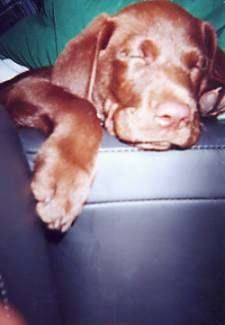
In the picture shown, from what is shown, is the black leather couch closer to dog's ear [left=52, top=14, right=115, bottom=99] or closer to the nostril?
the nostril

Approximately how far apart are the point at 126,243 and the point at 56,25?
125cm

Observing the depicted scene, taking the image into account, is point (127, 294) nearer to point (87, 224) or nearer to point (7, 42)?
point (87, 224)

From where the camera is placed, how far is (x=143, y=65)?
1947 millimetres

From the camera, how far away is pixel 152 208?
1542 mm

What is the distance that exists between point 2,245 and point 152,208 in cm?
44

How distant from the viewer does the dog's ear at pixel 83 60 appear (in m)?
1.85

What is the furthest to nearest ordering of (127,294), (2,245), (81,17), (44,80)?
(81,17), (44,80), (127,294), (2,245)

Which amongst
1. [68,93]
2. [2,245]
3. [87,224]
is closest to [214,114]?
[68,93]

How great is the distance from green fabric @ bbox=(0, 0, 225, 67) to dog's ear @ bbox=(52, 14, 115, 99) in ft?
0.77

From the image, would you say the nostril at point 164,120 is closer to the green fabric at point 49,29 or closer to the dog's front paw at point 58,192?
the dog's front paw at point 58,192

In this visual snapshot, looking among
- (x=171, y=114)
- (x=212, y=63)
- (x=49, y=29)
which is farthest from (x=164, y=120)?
(x=49, y=29)

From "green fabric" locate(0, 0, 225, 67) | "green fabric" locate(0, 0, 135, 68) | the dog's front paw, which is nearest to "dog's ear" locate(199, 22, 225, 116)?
"green fabric" locate(0, 0, 225, 67)

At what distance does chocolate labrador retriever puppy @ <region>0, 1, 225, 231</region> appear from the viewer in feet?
4.91

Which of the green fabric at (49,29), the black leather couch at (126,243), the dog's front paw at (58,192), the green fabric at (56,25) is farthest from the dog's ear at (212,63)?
the dog's front paw at (58,192)
